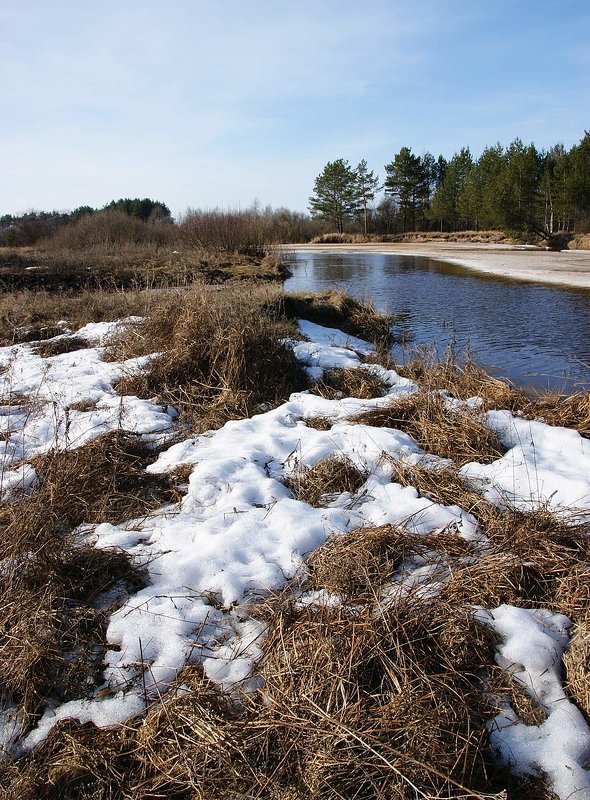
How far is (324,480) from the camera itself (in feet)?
12.5

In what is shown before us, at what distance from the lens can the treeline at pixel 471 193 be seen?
3838 cm

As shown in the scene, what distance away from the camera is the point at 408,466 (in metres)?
3.94

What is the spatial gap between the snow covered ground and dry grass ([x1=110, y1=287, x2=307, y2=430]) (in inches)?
13.0

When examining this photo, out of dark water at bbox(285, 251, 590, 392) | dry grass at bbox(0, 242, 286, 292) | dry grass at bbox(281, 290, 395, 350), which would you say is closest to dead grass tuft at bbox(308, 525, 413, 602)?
dark water at bbox(285, 251, 590, 392)

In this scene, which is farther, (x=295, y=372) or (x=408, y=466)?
(x=295, y=372)

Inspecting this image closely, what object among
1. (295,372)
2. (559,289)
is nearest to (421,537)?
(295,372)

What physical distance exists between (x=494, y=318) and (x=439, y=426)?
31.5 ft

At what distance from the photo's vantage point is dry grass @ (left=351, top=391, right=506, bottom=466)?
4.32 meters

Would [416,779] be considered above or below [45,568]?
below

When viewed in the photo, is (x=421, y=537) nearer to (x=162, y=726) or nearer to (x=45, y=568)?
(x=162, y=726)

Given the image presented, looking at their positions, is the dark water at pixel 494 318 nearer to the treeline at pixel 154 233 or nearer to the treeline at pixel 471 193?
the treeline at pixel 154 233

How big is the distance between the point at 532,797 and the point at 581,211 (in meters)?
47.2

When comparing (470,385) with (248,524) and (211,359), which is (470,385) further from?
(248,524)

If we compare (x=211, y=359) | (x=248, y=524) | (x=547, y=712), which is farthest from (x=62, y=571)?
(x=211, y=359)
